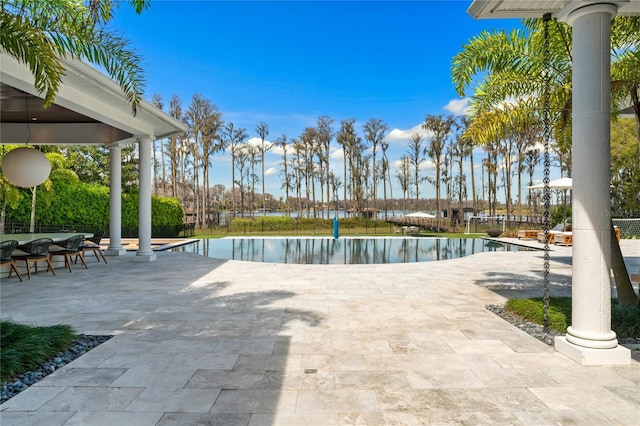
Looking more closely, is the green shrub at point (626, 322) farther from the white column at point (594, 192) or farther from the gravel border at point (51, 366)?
the gravel border at point (51, 366)

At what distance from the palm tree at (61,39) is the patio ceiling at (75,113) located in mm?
1156

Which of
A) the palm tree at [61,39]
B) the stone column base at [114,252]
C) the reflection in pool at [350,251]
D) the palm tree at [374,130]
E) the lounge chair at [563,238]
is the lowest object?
the reflection in pool at [350,251]

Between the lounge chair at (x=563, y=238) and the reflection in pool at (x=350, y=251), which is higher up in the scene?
the lounge chair at (x=563, y=238)

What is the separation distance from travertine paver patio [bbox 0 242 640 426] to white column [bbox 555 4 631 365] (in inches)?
12.6

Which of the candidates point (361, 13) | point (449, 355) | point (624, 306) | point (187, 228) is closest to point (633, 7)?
point (624, 306)

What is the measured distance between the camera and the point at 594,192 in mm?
4348

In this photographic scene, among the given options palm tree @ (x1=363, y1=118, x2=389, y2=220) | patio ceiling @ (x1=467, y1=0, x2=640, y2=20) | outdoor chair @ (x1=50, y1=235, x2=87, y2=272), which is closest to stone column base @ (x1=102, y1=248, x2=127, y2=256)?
outdoor chair @ (x1=50, y1=235, x2=87, y2=272)

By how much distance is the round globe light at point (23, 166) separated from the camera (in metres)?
8.18

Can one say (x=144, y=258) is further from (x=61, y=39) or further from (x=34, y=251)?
(x=61, y=39)

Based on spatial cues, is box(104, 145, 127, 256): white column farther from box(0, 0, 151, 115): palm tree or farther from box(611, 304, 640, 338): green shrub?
box(611, 304, 640, 338): green shrub

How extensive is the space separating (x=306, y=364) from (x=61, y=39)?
5.60 metres

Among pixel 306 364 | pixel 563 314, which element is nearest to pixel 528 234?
pixel 563 314

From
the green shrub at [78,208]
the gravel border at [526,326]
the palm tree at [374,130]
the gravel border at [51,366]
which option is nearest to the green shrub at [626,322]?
the gravel border at [526,326]

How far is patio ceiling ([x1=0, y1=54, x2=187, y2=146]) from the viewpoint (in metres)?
7.28
